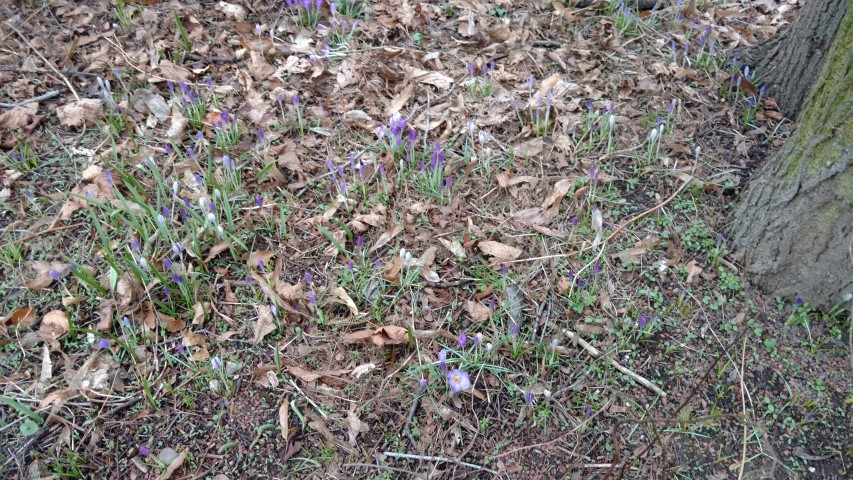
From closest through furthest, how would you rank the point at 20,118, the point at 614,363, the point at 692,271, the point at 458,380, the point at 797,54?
the point at 458,380
the point at 614,363
the point at 692,271
the point at 797,54
the point at 20,118

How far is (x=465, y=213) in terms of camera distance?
2885mm

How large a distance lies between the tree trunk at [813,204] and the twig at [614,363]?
2.35 ft

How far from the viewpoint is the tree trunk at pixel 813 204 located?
222 cm

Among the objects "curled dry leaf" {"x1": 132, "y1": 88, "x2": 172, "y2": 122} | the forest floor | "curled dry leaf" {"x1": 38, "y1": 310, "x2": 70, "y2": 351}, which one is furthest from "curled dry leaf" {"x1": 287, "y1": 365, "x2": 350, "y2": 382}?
"curled dry leaf" {"x1": 132, "y1": 88, "x2": 172, "y2": 122}

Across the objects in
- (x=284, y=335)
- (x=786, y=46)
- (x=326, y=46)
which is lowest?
(x=284, y=335)

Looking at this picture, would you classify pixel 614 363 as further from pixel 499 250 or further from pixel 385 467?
pixel 385 467

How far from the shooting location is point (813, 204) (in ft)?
7.61

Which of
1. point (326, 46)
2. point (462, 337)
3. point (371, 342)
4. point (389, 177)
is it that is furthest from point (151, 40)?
point (462, 337)

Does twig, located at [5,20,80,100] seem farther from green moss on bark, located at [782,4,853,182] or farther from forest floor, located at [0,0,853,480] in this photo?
green moss on bark, located at [782,4,853,182]

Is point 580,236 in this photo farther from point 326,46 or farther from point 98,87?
point 98,87

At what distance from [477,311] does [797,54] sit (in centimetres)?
222

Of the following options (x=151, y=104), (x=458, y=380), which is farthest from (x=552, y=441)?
(x=151, y=104)

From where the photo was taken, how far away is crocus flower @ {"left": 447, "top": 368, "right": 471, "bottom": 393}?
7.21ft

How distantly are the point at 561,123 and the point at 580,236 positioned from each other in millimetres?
780
